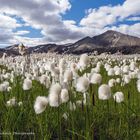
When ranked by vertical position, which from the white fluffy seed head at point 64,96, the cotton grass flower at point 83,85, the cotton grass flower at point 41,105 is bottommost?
the cotton grass flower at point 41,105

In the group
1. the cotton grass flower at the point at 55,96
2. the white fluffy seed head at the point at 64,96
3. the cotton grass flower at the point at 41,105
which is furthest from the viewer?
the white fluffy seed head at the point at 64,96

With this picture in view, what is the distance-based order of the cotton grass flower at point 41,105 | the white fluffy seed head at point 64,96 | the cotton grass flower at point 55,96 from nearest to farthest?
the cotton grass flower at point 55,96
the cotton grass flower at point 41,105
the white fluffy seed head at point 64,96

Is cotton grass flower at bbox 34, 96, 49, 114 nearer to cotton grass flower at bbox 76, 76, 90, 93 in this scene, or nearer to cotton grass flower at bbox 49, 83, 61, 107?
cotton grass flower at bbox 49, 83, 61, 107

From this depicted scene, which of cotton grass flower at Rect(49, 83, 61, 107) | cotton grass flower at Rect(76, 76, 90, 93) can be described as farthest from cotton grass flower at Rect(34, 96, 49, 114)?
cotton grass flower at Rect(76, 76, 90, 93)

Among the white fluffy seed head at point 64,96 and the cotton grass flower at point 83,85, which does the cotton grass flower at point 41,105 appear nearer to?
the white fluffy seed head at point 64,96

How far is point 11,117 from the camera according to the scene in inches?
216

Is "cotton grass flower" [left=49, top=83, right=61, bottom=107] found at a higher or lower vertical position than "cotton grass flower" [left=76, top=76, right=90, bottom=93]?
lower

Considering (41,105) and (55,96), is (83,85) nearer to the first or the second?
(55,96)

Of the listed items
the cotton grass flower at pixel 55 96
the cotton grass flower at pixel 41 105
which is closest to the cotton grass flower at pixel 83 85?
the cotton grass flower at pixel 55 96

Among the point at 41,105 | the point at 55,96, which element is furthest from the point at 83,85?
the point at 41,105

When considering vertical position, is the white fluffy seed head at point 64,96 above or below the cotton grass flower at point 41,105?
above

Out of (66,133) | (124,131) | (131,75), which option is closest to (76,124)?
(66,133)

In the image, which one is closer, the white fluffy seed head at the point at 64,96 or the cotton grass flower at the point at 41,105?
the cotton grass flower at the point at 41,105

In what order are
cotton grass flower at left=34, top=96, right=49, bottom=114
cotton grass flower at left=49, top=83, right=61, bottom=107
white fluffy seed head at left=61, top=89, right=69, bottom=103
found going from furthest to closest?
white fluffy seed head at left=61, top=89, right=69, bottom=103 → cotton grass flower at left=34, top=96, right=49, bottom=114 → cotton grass flower at left=49, top=83, right=61, bottom=107
